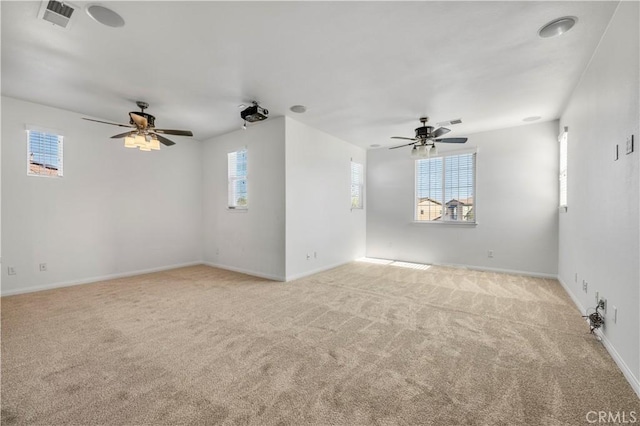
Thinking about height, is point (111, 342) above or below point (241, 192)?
below


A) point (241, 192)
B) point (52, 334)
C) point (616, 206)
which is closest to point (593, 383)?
point (616, 206)

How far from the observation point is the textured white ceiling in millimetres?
2271

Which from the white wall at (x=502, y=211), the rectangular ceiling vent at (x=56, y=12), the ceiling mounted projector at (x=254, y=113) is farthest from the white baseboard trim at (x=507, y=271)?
the rectangular ceiling vent at (x=56, y=12)

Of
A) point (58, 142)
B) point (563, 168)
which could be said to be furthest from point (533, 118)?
point (58, 142)

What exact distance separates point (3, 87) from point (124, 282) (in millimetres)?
3277

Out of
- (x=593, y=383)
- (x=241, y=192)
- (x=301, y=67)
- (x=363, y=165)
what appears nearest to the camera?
(x=593, y=383)

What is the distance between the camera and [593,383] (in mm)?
1993

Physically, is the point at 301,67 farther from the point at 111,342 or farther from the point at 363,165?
the point at 363,165

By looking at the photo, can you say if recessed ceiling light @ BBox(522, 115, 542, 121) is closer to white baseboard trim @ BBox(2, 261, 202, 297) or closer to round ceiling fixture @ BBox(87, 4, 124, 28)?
round ceiling fixture @ BBox(87, 4, 124, 28)

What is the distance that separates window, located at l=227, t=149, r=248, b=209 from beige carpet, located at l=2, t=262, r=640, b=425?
2307 mm

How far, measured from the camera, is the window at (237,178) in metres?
5.75

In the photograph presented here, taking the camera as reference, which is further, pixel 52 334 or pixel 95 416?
pixel 52 334

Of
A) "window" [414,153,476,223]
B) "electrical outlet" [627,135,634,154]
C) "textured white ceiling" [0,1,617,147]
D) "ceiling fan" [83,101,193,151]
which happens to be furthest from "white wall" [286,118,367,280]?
"electrical outlet" [627,135,634,154]

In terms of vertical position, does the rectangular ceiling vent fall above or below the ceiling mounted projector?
above
